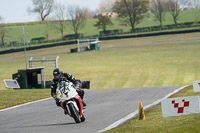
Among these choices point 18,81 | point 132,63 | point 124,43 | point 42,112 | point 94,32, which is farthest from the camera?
point 94,32

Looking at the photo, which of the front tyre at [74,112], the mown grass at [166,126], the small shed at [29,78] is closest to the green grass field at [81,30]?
the small shed at [29,78]

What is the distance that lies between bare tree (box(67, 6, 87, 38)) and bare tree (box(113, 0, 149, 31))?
9.23 metres

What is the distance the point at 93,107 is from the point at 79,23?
106 metres

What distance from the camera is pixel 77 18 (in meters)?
126

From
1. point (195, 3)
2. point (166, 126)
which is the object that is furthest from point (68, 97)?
point (195, 3)

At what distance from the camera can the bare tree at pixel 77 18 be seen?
400ft

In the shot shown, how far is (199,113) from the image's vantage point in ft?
38.1

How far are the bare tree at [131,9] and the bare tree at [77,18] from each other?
9233mm

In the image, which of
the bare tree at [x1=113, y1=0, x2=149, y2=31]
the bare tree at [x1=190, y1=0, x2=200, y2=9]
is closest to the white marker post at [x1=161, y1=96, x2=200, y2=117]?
the bare tree at [x1=113, y1=0, x2=149, y2=31]

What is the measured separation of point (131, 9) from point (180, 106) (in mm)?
112449

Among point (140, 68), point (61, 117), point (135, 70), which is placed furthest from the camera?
point (140, 68)

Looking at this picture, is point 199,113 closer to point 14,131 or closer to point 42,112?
point 14,131

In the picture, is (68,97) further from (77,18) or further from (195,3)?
(195,3)

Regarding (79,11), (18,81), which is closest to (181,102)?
(18,81)
